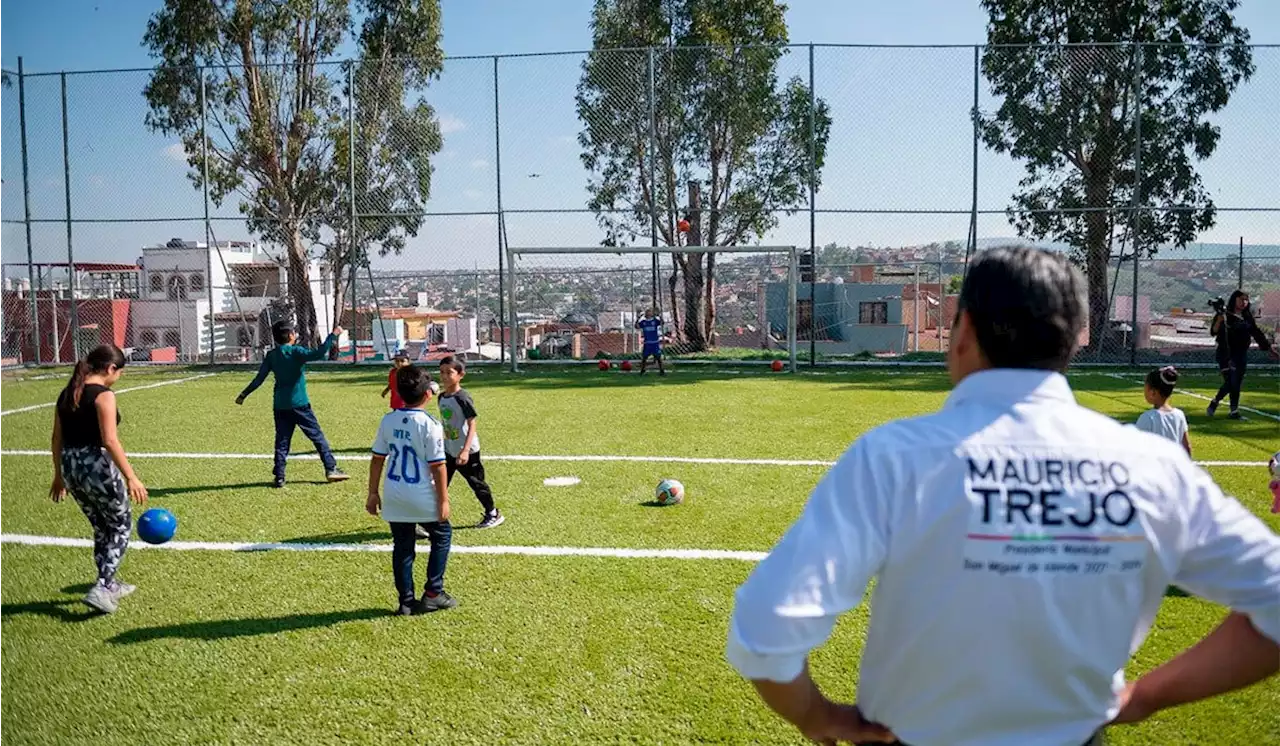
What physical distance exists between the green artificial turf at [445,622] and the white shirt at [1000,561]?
107 inches

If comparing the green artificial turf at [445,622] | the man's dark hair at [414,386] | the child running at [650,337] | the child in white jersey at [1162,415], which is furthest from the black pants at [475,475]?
the child running at [650,337]

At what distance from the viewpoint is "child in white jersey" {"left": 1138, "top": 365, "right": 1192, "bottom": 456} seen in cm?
664

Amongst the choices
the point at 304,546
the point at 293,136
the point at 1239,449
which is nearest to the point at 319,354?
the point at 304,546

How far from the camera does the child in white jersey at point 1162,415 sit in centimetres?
664

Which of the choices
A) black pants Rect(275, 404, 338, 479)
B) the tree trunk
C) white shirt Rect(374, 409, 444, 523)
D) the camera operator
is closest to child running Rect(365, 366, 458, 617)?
white shirt Rect(374, 409, 444, 523)

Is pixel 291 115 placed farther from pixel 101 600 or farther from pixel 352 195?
pixel 101 600

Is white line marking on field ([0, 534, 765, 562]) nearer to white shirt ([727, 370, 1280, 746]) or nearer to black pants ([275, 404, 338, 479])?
black pants ([275, 404, 338, 479])

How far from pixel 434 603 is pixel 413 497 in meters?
0.68

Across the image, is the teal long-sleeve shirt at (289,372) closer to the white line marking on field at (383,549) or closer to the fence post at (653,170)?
the white line marking on field at (383,549)

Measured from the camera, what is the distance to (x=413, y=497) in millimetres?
5801

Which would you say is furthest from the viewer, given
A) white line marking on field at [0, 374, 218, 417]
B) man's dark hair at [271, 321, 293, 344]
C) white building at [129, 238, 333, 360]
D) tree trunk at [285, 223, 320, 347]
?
white building at [129, 238, 333, 360]

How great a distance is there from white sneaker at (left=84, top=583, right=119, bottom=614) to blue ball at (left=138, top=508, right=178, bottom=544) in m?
0.93

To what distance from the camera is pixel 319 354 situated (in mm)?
9820

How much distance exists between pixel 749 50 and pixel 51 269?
1902cm
